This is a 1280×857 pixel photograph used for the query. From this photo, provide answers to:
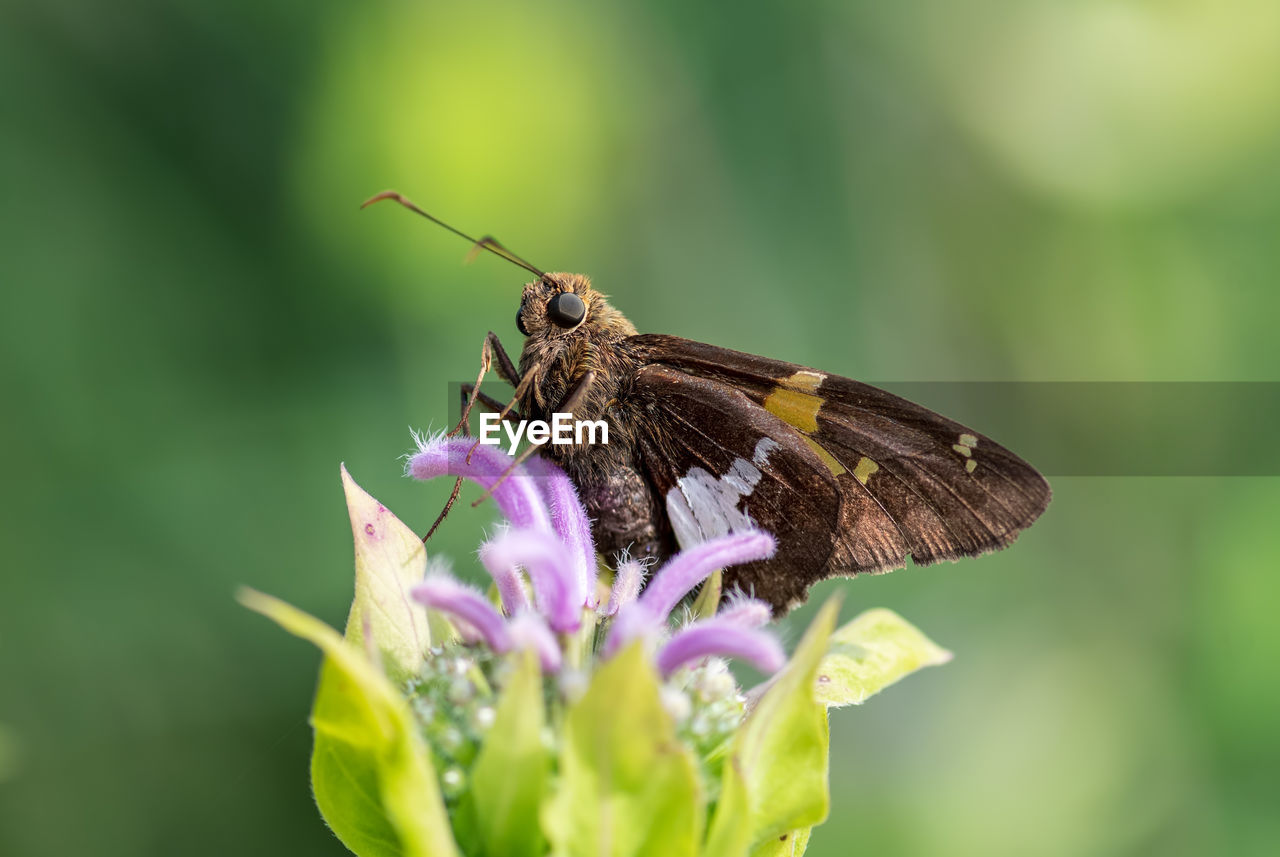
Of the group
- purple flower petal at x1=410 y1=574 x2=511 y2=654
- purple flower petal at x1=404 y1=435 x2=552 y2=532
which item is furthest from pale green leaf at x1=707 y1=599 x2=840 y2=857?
purple flower petal at x1=404 y1=435 x2=552 y2=532

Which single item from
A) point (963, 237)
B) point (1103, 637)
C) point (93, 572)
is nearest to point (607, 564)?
point (93, 572)

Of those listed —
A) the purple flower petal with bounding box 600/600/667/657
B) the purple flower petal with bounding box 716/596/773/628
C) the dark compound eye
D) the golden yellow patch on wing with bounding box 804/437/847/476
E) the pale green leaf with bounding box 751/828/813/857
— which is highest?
the dark compound eye

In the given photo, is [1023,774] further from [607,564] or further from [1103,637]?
[607,564]

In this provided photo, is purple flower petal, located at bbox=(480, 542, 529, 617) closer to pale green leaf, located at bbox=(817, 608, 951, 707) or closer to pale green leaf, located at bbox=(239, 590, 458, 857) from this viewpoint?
pale green leaf, located at bbox=(239, 590, 458, 857)

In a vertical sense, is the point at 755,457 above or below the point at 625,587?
above

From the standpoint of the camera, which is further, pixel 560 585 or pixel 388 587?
pixel 388 587

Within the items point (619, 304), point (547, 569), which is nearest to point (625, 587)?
point (547, 569)

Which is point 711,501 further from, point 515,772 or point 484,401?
point 515,772
